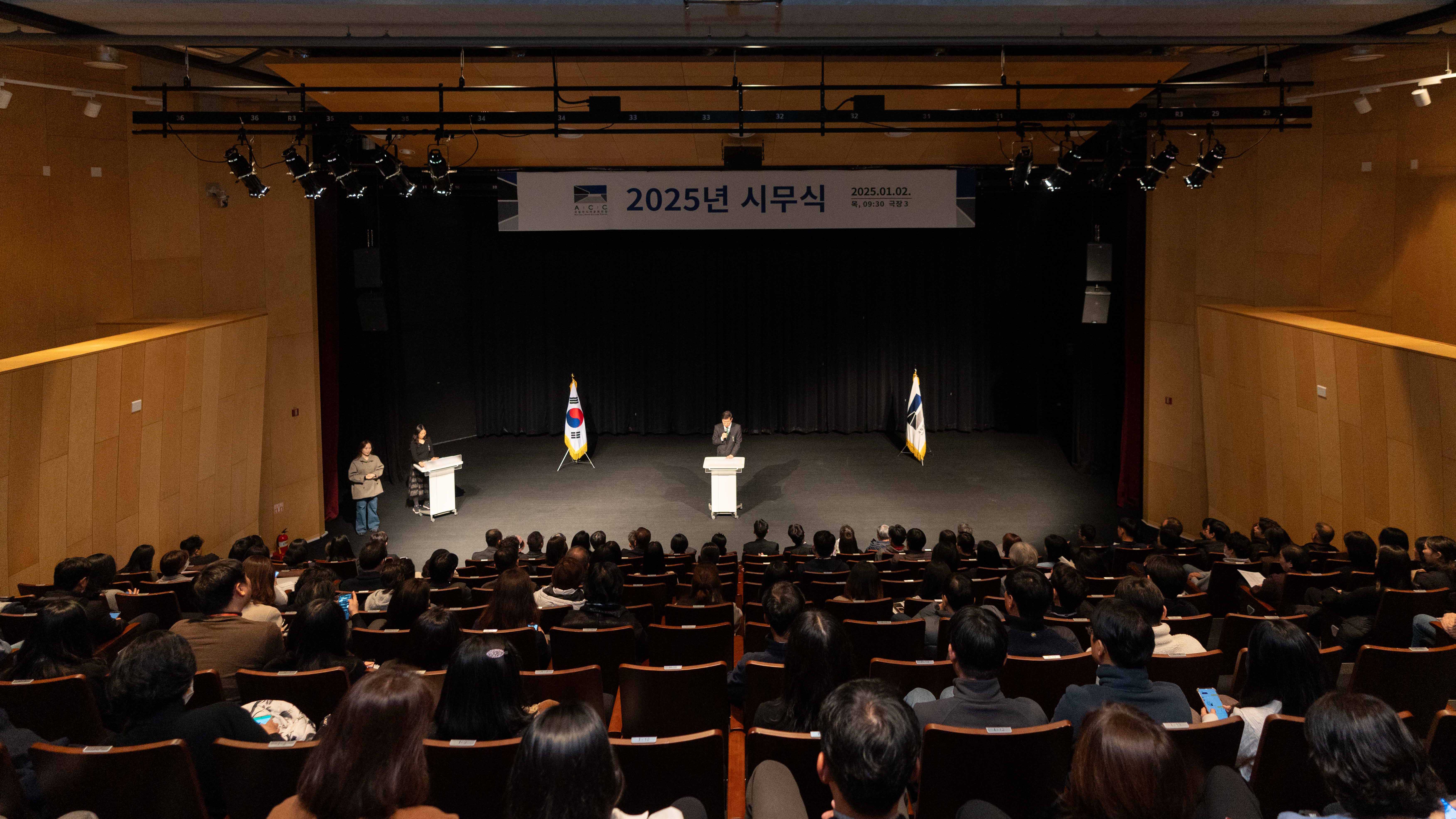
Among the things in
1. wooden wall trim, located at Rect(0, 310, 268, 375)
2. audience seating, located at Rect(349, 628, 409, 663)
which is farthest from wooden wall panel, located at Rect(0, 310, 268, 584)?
audience seating, located at Rect(349, 628, 409, 663)

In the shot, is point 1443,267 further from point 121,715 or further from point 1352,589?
point 121,715

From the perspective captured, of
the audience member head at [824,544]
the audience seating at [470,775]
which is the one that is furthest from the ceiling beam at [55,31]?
the audience seating at [470,775]

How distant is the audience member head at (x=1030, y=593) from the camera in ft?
14.3

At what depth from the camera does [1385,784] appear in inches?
87.0

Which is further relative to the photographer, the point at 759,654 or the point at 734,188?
the point at 734,188

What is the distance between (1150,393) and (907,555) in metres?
6.01

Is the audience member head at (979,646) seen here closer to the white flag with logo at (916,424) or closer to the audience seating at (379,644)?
the audience seating at (379,644)

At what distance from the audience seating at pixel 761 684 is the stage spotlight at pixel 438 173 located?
7.15m

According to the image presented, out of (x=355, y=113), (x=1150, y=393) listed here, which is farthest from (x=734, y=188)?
(x=1150, y=393)

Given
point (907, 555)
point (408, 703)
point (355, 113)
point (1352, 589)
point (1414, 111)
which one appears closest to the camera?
point (408, 703)

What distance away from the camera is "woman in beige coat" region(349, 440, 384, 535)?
11.9 m

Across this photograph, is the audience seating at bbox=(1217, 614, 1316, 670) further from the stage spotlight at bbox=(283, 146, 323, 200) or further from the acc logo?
the stage spotlight at bbox=(283, 146, 323, 200)

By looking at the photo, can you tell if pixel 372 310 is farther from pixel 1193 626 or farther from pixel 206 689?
pixel 1193 626

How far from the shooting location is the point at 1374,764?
2.22m
